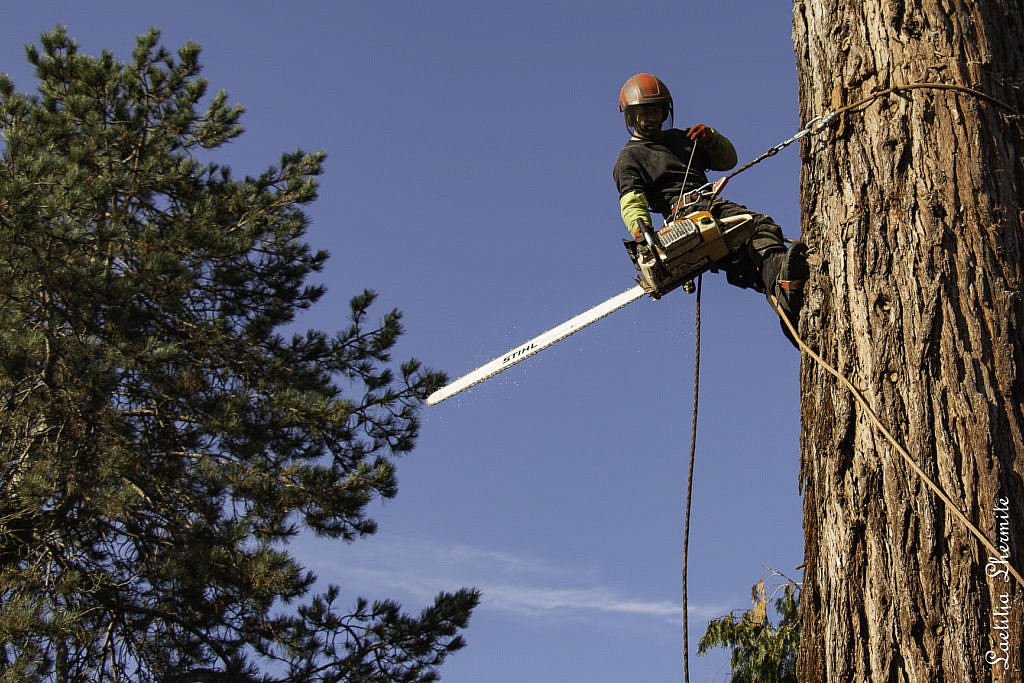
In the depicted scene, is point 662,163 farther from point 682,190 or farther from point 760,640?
point 760,640

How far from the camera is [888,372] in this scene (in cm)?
276

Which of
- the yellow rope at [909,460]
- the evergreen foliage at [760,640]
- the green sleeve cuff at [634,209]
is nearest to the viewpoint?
the yellow rope at [909,460]

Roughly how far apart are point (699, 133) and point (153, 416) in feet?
17.9

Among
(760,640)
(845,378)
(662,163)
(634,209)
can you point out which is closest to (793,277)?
(845,378)

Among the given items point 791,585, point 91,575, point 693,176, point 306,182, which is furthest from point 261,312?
point 693,176

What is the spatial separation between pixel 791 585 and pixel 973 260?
5.74 meters

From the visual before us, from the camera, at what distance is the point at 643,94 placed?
192 inches

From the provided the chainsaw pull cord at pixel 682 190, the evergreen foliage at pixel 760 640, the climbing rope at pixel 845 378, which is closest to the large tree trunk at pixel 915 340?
the climbing rope at pixel 845 378

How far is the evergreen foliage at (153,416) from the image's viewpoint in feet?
25.2

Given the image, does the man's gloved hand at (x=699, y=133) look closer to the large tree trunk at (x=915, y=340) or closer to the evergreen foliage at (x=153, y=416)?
the large tree trunk at (x=915, y=340)

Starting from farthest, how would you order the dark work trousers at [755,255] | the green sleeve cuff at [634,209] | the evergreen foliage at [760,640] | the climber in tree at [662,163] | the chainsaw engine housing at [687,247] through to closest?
the evergreen foliage at [760,640] < the green sleeve cuff at [634,209] < the climber in tree at [662,163] < the chainsaw engine housing at [687,247] < the dark work trousers at [755,255]

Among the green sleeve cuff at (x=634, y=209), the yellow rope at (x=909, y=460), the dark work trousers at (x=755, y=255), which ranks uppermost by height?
the green sleeve cuff at (x=634, y=209)

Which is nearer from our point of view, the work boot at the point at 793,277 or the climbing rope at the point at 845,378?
the climbing rope at the point at 845,378

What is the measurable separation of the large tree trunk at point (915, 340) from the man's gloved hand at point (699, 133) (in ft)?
4.54
